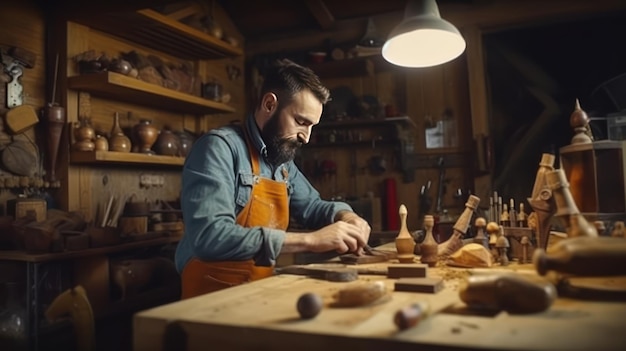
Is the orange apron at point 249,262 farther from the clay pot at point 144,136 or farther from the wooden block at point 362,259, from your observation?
the clay pot at point 144,136

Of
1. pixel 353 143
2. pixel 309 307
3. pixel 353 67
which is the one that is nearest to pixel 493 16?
pixel 353 67

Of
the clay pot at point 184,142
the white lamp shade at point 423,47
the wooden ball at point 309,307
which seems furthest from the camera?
the clay pot at point 184,142

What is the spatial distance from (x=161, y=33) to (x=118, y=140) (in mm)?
968

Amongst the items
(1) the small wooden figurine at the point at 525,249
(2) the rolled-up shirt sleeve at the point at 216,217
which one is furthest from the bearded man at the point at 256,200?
(1) the small wooden figurine at the point at 525,249

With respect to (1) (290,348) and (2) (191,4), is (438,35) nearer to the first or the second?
(1) (290,348)

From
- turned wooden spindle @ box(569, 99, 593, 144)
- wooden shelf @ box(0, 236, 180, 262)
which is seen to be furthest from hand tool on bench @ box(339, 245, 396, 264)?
wooden shelf @ box(0, 236, 180, 262)

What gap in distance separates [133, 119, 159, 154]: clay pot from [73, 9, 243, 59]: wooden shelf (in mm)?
727

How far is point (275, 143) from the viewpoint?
7.59 feet

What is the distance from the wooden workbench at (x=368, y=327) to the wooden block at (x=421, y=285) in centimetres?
4

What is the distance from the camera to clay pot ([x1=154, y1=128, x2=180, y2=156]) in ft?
13.0

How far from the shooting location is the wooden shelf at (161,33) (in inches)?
138

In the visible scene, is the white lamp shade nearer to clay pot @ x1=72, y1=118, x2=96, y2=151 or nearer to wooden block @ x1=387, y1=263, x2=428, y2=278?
wooden block @ x1=387, y1=263, x2=428, y2=278

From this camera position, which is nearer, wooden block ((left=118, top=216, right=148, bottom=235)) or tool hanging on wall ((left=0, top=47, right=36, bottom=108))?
tool hanging on wall ((left=0, top=47, right=36, bottom=108))

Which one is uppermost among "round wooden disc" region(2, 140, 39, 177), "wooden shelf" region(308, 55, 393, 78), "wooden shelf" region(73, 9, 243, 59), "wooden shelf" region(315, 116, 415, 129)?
"wooden shelf" region(73, 9, 243, 59)
